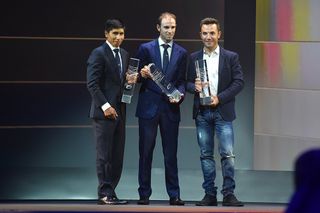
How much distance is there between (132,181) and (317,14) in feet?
8.42

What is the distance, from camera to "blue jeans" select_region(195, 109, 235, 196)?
6422 millimetres

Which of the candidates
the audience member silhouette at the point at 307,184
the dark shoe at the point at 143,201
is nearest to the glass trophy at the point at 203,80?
the dark shoe at the point at 143,201

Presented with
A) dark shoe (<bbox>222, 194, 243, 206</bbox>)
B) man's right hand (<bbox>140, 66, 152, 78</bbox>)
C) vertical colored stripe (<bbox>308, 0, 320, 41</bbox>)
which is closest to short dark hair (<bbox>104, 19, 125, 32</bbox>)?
man's right hand (<bbox>140, 66, 152, 78</bbox>)

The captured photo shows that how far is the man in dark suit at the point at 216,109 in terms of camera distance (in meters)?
6.42

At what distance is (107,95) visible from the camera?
6.43 m

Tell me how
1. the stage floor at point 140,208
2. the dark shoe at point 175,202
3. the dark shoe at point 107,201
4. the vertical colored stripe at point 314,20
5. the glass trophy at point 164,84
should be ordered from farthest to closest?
the vertical colored stripe at point 314,20 < the dark shoe at point 175,202 < the dark shoe at point 107,201 < the glass trophy at point 164,84 < the stage floor at point 140,208

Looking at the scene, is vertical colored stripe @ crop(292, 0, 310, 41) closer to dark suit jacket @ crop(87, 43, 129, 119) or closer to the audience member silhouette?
dark suit jacket @ crop(87, 43, 129, 119)

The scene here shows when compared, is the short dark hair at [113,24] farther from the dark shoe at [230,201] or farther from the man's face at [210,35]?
the dark shoe at [230,201]

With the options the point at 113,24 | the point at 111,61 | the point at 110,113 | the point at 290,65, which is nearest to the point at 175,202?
the point at 110,113

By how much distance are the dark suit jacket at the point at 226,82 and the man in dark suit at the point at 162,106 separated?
0.30 ft

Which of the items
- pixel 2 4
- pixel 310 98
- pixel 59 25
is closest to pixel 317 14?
pixel 310 98

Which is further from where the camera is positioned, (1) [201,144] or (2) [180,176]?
(2) [180,176]

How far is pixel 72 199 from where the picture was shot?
7.40 metres

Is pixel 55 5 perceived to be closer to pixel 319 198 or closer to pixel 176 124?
pixel 176 124
